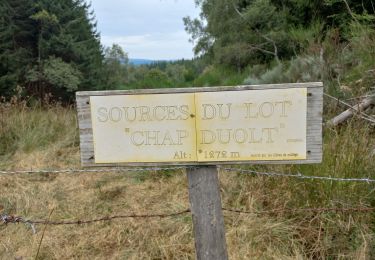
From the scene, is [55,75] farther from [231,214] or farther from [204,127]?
[204,127]

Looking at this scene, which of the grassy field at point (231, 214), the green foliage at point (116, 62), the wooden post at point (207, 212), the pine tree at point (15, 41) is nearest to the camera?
the wooden post at point (207, 212)

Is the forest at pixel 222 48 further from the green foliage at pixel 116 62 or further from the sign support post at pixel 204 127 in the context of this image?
the sign support post at pixel 204 127

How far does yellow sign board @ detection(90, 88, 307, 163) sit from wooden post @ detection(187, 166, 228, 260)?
0.10 metres

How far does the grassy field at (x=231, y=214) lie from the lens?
6.64 ft

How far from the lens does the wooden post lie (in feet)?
4.92

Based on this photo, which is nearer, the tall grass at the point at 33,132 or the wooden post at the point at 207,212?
the wooden post at the point at 207,212

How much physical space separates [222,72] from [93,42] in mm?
29294

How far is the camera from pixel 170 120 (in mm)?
1426

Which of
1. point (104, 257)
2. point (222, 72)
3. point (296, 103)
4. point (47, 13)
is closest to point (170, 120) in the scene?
point (296, 103)

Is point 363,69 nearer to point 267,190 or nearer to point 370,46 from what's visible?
point 370,46

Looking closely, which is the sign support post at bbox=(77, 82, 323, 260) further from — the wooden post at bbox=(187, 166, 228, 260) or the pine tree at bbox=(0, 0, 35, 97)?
the pine tree at bbox=(0, 0, 35, 97)

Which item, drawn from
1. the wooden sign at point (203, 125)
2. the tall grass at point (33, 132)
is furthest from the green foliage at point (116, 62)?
the wooden sign at point (203, 125)

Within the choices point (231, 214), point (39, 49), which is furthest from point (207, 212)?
point (39, 49)

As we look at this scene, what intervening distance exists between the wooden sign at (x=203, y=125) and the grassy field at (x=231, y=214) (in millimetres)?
833
